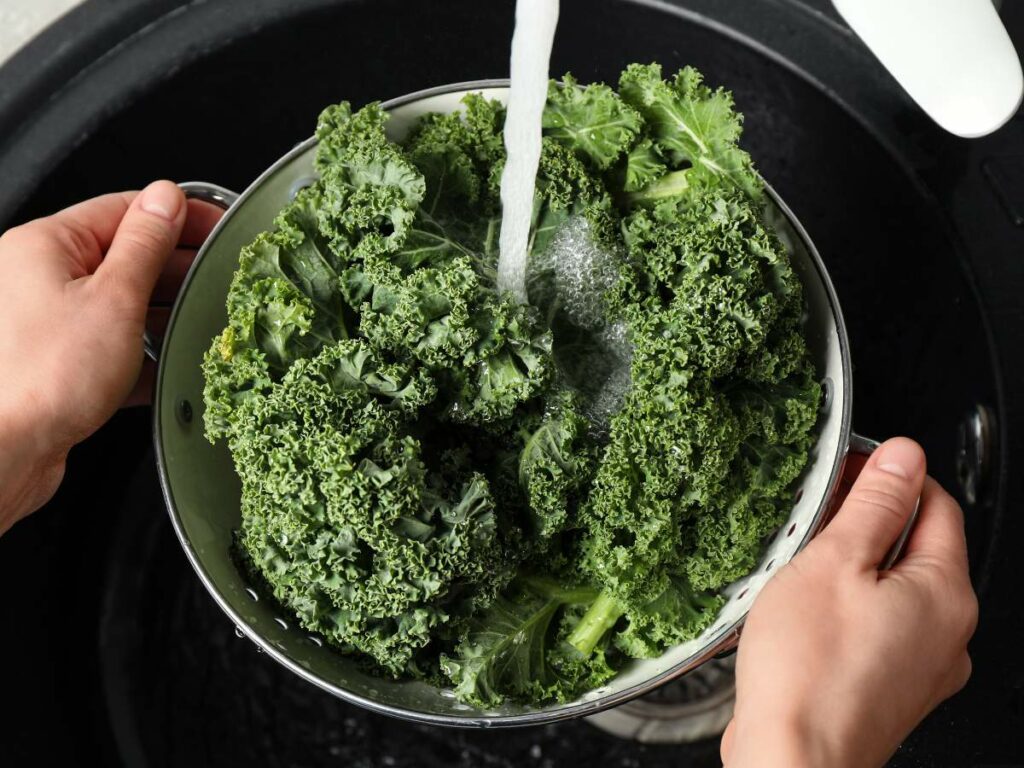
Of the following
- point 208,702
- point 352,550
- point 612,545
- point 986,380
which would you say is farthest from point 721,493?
point 208,702

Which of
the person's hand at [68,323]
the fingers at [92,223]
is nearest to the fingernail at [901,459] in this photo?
the person's hand at [68,323]

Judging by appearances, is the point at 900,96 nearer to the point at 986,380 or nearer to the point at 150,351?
the point at 986,380

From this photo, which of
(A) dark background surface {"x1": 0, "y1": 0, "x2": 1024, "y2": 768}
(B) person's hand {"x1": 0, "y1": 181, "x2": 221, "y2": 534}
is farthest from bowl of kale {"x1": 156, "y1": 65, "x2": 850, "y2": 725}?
(A) dark background surface {"x1": 0, "y1": 0, "x2": 1024, "y2": 768}

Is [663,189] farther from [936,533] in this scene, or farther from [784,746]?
[784,746]

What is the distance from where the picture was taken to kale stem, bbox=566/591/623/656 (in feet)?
4.49

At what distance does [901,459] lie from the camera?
1.30 m

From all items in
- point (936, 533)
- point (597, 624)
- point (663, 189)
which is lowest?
point (597, 624)

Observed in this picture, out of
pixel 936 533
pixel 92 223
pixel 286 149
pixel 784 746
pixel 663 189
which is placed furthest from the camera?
pixel 286 149

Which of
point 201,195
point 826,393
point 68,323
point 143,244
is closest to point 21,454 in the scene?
point 68,323

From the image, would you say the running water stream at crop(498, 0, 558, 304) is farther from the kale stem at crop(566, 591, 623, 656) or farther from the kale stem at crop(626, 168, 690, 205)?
the kale stem at crop(566, 591, 623, 656)

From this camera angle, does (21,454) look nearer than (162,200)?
Yes

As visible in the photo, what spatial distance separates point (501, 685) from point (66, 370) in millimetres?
797

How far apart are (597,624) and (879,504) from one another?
43cm

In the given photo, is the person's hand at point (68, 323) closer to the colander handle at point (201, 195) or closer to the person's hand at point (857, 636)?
the colander handle at point (201, 195)
